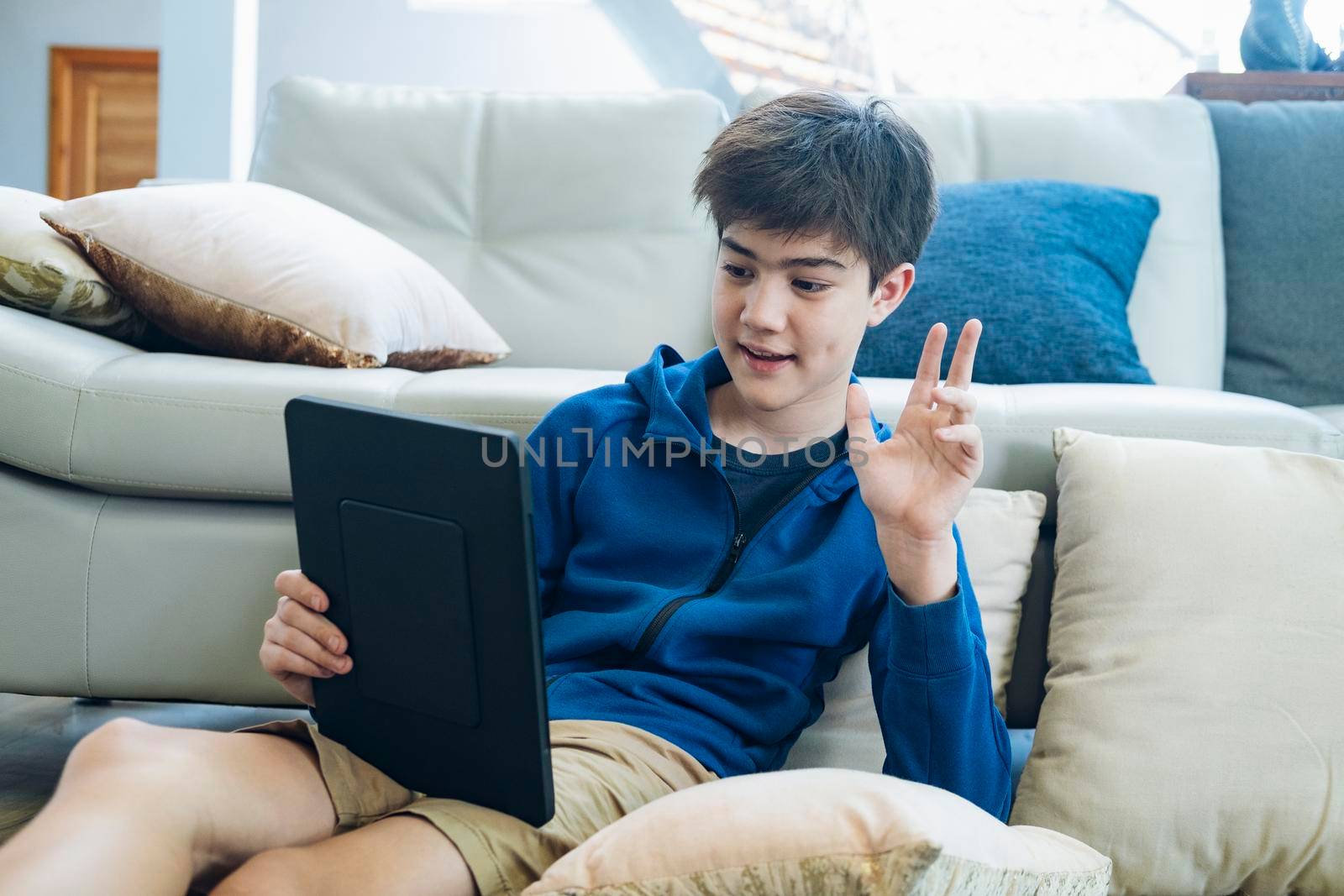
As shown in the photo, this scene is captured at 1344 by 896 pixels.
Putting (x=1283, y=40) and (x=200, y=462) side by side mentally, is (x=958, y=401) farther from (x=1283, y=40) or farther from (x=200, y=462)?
(x=1283, y=40)

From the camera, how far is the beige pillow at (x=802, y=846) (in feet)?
2.19

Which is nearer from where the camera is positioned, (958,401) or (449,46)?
(958,401)

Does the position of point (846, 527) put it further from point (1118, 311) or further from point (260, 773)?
point (1118, 311)

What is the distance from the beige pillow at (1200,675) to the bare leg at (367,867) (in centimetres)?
56

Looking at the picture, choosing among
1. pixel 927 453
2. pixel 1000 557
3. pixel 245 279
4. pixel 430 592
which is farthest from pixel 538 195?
pixel 430 592

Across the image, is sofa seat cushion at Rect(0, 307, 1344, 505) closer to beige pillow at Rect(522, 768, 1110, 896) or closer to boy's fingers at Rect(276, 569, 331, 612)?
boy's fingers at Rect(276, 569, 331, 612)

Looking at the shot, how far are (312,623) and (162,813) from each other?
0.55 ft

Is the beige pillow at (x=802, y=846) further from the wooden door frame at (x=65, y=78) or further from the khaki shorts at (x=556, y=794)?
the wooden door frame at (x=65, y=78)

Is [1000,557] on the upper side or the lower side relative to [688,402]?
lower

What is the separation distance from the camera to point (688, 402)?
110 cm

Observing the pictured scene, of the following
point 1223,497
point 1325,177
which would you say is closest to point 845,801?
point 1223,497

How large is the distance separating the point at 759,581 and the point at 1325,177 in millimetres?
1375

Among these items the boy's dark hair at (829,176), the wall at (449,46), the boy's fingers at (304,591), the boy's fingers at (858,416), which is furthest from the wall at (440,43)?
the boy's fingers at (304,591)

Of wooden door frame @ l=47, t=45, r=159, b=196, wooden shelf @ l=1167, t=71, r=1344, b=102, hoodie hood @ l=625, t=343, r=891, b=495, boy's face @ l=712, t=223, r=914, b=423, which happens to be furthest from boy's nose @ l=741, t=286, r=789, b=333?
wooden door frame @ l=47, t=45, r=159, b=196
